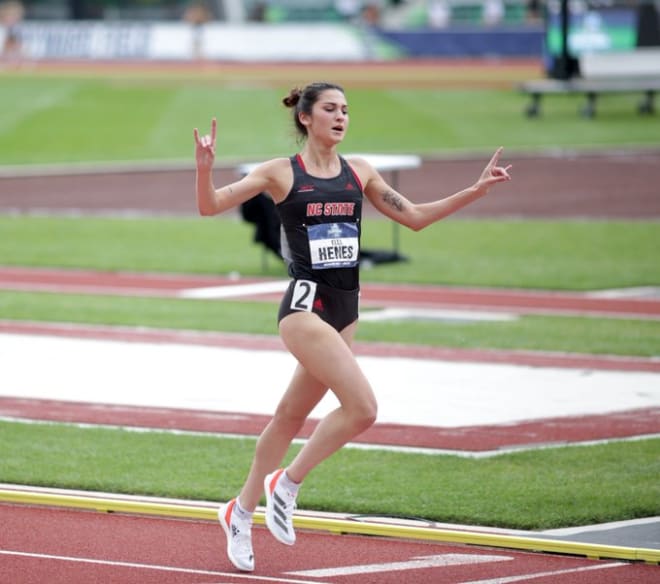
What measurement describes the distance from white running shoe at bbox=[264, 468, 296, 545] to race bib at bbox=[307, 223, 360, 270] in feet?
3.65

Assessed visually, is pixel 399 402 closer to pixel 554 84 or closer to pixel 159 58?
pixel 554 84

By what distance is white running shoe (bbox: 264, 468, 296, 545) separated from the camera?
7.11 metres

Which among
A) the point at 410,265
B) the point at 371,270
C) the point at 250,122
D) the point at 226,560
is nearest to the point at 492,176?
the point at 226,560

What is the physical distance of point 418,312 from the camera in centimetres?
1567

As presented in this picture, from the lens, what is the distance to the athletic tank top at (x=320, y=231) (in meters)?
7.10

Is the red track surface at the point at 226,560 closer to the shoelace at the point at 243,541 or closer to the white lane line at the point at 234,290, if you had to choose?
the shoelace at the point at 243,541

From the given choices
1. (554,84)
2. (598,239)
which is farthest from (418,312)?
(554,84)

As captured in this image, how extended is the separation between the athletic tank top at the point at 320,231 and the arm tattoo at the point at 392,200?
0.37 meters

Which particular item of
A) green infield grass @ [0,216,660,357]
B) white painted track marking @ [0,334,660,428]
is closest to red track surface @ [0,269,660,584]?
white painted track marking @ [0,334,660,428]

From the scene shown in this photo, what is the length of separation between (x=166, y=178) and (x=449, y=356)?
57.4 feet

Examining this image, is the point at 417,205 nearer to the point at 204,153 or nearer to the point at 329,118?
the point at 329,118

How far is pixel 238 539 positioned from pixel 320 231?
5.18 ft

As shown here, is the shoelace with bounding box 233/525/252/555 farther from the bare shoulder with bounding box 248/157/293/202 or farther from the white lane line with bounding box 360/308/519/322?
the white lane line with bounding box 360/308/519/322

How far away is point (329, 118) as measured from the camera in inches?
283
